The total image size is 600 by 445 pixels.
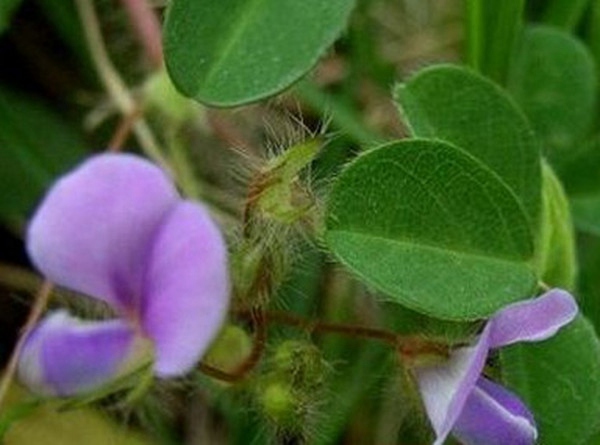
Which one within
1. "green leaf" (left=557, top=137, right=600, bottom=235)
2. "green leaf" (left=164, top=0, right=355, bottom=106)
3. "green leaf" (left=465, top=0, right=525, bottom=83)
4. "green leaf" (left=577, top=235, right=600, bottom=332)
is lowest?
"green leaf" (left=577, top=235, right=600, bottom=332)

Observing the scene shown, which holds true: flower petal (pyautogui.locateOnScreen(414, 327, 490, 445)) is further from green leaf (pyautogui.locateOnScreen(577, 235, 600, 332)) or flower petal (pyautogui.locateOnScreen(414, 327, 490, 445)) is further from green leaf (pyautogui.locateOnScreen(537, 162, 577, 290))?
green leaf (pyautogui.locateOnScreen(577, 235, 600, 332))

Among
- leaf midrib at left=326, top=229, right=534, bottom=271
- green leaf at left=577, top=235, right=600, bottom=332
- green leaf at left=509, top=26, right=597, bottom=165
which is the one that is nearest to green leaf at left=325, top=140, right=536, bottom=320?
leaf midrib at left=326, top=229, right=534, bottom=271

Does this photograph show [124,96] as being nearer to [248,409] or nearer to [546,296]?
[248,409]

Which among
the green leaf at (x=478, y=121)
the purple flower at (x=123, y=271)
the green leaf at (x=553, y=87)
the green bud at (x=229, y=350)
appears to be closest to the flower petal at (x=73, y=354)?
the purple flower at (x=123, y=271)

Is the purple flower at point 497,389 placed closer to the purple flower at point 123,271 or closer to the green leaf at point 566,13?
the purple flower at point 123,271

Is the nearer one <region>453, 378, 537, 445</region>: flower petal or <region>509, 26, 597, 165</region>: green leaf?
<region>453, 378, 537, 445</region>: flower petal

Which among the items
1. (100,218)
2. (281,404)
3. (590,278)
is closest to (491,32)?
(590,278)

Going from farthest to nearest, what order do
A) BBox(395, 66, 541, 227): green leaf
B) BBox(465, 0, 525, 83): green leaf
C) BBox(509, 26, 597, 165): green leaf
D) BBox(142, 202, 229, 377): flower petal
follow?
BBox(509, 26, 597, 165): green leaf, BBox(465, 0, 525, 83): green leaf, BBox(395, 66, 541, 227): green leaf, BBox(142, 202, 229, 377): flower petal
